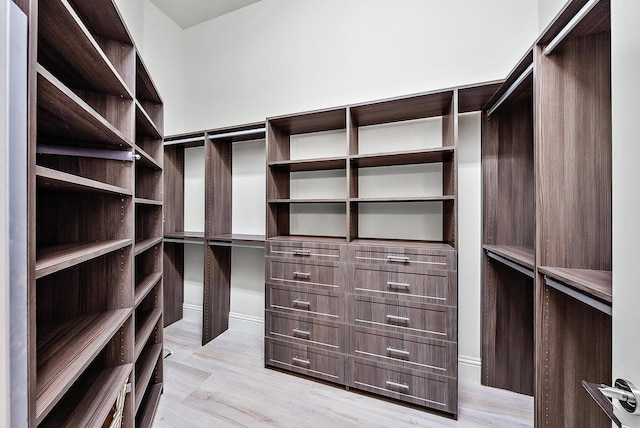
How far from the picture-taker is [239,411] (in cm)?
168

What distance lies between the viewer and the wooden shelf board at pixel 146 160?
1434 mm

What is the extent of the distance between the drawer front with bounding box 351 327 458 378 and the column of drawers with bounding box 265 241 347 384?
0.14m

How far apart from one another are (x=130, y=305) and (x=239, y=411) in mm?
997

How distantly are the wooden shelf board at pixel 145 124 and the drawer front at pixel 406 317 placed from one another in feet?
5.56

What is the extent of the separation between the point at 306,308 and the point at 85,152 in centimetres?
158

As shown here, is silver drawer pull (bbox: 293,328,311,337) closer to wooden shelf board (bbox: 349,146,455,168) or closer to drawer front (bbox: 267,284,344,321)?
drawer front (bbox: 267,284,344,321)

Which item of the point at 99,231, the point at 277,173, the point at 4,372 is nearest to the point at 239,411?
the point at 99,231

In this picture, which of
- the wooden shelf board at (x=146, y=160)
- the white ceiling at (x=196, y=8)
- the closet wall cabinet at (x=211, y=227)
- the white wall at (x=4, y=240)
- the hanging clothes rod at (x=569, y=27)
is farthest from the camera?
the white ceiling at (x=196, y=8)

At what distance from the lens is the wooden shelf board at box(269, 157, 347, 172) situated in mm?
2023

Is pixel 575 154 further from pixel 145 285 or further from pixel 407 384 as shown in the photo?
pixel 145 285

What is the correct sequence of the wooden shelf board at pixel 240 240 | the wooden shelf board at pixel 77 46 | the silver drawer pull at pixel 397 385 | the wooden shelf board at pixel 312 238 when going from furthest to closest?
the wooden shelf board at pixel 240 240 < the wooden shelf board at pixel 312 238 < the silver drawer pull at pixel 397 385 < the wooden shelf board at pixel 77 46

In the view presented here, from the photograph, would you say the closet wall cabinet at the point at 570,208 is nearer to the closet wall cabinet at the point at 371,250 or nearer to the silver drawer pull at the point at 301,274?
the closet wall cabinet at the point at 371,250

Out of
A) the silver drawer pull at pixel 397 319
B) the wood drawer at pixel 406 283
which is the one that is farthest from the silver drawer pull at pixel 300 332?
the silver drawer pull at pixel 397 319

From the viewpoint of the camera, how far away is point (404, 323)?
1.75 m
